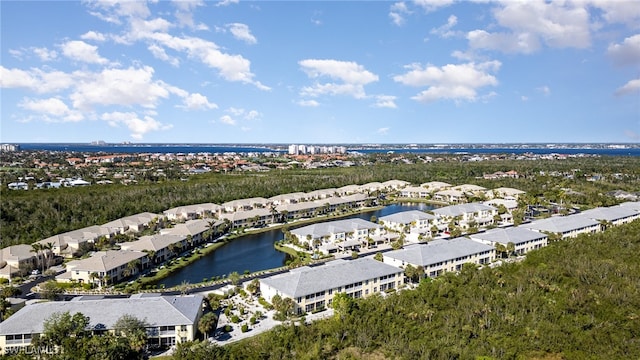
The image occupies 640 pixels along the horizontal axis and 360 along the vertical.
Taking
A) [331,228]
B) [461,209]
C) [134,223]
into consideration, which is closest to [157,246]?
[134,223]

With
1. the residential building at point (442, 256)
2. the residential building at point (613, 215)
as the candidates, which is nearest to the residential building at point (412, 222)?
the residential building at point (442, 256)

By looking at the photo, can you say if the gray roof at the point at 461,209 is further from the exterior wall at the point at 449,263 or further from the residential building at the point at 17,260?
the residential building at the point at 17,260

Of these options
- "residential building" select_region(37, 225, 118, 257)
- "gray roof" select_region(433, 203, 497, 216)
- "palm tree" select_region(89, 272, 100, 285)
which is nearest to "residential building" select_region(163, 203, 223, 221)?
"residential building" select_region(37, 225, 118, 257)

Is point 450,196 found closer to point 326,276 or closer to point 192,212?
point 192,212

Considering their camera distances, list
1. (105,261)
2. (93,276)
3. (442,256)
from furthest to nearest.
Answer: (442,256) < (105,261) < (93,276)

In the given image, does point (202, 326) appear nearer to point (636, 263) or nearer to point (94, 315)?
point (94, 315)

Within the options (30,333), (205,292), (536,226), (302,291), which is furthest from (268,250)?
(536,226)
